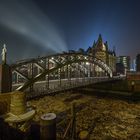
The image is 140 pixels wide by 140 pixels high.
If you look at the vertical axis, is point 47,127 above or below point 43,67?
below

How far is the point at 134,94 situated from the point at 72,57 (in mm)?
15567

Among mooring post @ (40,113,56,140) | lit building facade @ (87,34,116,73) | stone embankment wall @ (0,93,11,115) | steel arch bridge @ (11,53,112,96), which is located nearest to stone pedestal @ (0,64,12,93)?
steel arch bridge @ (11,53,112,96)

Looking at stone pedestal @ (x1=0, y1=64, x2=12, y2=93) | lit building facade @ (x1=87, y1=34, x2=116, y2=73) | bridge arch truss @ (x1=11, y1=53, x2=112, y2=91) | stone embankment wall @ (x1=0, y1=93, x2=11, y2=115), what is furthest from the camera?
lit building facade @ (x1=87, y1=34, x2=116, y2=73)

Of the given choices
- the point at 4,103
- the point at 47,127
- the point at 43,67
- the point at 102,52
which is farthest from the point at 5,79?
the point at 102,52

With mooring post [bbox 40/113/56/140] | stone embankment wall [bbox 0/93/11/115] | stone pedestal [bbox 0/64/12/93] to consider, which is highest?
stone pedestal [bbox 0/64/12/93]

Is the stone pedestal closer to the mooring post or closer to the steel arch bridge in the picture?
the steel arch bridge

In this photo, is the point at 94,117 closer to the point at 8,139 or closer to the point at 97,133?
the point at 97,133

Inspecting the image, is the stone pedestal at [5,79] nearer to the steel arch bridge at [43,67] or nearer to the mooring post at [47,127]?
the steel arch bridge at [43,67]

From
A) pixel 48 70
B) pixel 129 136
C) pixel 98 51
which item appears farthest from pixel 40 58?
pixel 98 51

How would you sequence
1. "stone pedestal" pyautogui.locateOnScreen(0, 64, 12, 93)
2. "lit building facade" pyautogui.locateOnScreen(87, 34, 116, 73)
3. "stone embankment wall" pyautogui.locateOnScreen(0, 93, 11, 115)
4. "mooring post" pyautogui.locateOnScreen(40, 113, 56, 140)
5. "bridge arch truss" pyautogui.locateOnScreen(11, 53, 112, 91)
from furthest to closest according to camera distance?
1. "lit building facade" pyautogui.locateOnScreen(87, 34, 116, 73)
2. "bridge arch truss" pyautogui.locateOnScreen(11, 53, 112, 91)
3. "stone pedestal" pyautogui.locateOnScreen(0, 64, 12, 93)
4. "stone embankment wall" pyautogui.locateOnScreen(0, 93, 11, 115)
5. "mooring post" pyautogui.locateOnScreen(40, 113, 56, 140)

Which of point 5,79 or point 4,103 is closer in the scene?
point 4,103

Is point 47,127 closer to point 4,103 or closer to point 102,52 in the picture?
point 4,103

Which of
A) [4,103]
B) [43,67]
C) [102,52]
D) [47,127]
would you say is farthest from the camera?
[102,52]

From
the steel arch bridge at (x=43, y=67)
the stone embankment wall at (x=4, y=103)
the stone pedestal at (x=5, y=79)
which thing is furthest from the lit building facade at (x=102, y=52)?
the stone embankment wall at (x=4, y=103)
